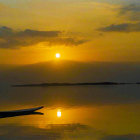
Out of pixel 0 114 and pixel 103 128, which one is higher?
pixel 0 114

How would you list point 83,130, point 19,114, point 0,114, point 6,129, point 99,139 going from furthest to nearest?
point 19,114, point 0,114, point 6,129, point 83,130, point 99,139

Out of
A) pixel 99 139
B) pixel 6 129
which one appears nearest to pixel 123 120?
pixel 99 139

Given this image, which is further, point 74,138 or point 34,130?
point 34,130

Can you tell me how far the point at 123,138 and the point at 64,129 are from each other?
13.5ft

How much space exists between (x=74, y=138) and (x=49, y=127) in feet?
12.9

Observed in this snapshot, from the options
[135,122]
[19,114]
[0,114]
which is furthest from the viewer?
[19,114]

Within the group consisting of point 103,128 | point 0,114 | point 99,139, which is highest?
point 0,114

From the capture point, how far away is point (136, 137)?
15469 mm

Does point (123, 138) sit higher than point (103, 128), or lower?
lower

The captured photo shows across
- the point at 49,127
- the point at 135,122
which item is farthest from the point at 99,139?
the point at 135,122

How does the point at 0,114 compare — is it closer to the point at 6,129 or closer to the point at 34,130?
the point at 6,129

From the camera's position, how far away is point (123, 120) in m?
21.2

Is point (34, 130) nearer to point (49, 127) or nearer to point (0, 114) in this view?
point (49, 127)

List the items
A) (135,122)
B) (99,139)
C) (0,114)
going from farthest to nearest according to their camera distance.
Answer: (0,114) → (135,122) → (99,139)
